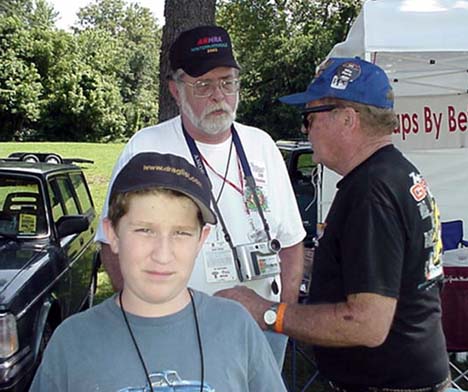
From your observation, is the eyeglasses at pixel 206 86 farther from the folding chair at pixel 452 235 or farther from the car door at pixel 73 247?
the folding chair at pixel 452 235

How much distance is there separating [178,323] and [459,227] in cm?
392

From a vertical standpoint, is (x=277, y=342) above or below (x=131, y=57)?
below

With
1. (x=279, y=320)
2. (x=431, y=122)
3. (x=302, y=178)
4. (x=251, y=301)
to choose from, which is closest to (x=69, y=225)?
(x=251, y=301)

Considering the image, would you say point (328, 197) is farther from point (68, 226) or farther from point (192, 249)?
point (192, 249)

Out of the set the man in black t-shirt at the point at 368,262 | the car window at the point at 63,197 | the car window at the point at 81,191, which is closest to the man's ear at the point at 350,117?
the man in black t-shirt at the point at 368,262

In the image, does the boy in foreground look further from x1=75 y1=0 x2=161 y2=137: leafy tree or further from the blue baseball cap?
x1=75 y1=0 x2=161 y2=137: leafy tree

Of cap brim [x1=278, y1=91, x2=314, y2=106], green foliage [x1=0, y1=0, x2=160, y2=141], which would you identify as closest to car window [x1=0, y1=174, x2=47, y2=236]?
cap brim [x1=278, y1=91, x2=314, y2=106]

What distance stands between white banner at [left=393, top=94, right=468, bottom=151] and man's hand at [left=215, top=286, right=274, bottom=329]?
4.78 metres

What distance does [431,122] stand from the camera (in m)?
6.52

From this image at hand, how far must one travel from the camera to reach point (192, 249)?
1.39 meters

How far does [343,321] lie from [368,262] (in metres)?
0.20

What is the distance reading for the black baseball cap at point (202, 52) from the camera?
246cm

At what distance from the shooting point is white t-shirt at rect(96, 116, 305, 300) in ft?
7.61

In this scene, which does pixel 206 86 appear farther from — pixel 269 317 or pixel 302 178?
pixel 302 178
